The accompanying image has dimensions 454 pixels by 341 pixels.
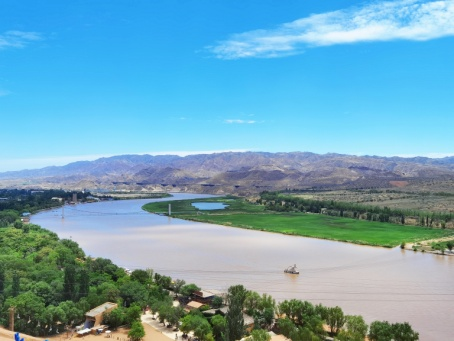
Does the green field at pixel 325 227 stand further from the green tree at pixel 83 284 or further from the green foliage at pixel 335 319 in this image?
the green tree at pixel 83 284

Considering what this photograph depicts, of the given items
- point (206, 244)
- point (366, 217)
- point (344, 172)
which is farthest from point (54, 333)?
point (344, 172)

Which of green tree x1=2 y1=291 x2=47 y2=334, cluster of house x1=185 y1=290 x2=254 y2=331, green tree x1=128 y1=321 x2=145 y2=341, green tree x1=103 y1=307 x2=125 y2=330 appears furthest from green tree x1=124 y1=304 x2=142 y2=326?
green tree x1=2 y1=291 x2=47 y2=334

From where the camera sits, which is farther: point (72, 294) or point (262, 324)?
point (72, 294)

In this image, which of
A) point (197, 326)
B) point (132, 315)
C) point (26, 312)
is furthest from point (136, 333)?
point (26, 312)

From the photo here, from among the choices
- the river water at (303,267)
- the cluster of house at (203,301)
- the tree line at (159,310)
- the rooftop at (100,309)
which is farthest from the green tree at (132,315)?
the river water at (303,267)

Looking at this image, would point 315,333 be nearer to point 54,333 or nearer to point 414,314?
point 414,314

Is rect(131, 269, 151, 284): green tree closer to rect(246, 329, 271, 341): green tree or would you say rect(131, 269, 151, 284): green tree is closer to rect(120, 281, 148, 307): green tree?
rect(120, 281, 148, 307): green tree
